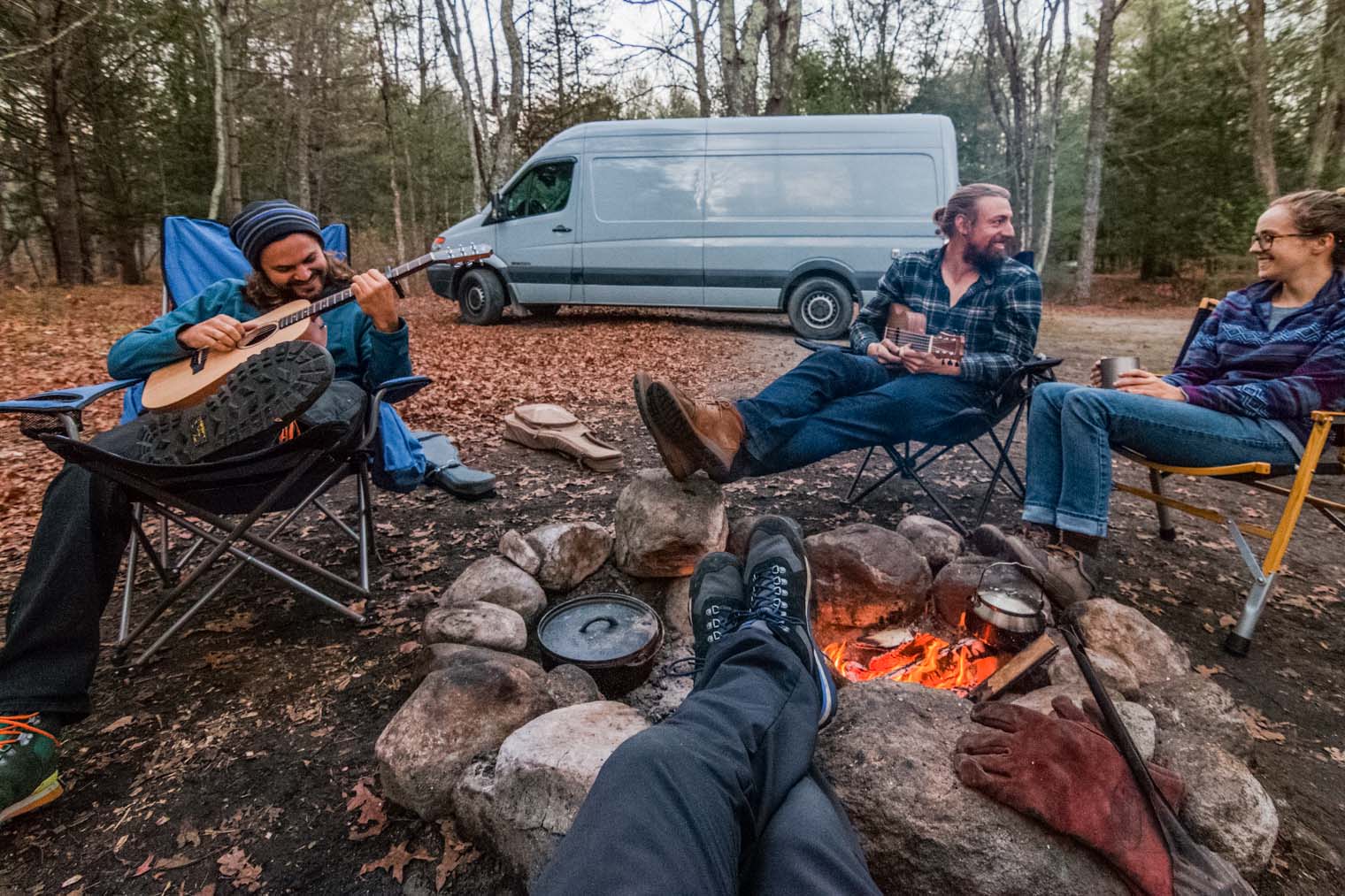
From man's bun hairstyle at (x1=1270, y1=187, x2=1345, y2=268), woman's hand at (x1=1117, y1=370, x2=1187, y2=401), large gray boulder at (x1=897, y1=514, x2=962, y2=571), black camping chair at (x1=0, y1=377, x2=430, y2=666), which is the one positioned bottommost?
large gray boulder at (x1=897, y1=514, x2=962, y2=571)

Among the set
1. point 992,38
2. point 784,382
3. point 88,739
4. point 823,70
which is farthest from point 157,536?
point 823,70

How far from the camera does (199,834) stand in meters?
1.46

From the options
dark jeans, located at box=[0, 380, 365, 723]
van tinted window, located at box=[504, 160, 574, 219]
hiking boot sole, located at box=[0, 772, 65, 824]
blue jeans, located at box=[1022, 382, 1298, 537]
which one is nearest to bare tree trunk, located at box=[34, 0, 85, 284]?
van tinted window, located at box=[504, 160, 574, 219]

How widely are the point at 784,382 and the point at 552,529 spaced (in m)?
1.11

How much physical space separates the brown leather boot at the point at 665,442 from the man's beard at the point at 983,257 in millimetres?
1574

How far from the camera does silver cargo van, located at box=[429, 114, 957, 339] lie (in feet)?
26.2

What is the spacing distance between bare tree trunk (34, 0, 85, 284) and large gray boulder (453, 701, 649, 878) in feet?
42.2

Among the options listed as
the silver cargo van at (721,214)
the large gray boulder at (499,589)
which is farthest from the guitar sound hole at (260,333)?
the silver cargo van at (721,214)

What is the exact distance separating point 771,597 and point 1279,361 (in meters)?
2.02

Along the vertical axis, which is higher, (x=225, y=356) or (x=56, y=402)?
(x=225, y=356)

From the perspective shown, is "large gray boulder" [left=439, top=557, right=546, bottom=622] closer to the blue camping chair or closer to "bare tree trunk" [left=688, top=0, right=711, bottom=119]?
the blue camping chair

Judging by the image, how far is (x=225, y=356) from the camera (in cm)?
224

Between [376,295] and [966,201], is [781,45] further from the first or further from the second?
[376,295]

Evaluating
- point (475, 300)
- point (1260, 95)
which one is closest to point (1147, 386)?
point (475, 300)
